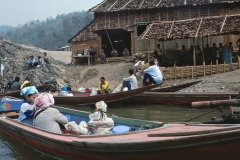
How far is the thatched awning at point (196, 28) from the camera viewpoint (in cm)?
1833

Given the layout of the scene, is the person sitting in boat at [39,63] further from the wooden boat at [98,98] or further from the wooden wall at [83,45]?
the wooden boat at [98,98]

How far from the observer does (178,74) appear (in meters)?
19.3

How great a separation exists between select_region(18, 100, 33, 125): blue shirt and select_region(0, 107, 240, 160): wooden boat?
0.99 meters

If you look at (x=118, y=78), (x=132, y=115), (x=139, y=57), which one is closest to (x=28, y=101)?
(x=132, y=115)

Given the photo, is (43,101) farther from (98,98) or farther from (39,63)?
(39,63)

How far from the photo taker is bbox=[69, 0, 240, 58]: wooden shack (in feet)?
79.4

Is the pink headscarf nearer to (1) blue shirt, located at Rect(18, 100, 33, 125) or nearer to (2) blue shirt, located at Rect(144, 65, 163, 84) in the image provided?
(1) blue shirt, located at Rect(18, 100, 33, 125)

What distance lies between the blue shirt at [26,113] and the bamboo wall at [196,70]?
1153 centimetres

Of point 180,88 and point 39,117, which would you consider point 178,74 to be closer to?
point 180,88

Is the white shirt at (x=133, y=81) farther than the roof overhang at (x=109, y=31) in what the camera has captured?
No

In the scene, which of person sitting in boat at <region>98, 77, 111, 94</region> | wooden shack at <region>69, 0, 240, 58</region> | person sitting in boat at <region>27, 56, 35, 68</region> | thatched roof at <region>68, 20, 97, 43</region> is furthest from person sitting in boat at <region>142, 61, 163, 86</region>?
thatched roof at <region>68, 20, 97, 43</region>

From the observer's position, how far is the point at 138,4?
27031mm

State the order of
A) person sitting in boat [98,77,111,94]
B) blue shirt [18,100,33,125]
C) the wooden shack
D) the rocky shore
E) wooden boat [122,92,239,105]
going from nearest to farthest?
blue shirt [18,100,33,125]
wooden boat [122,92,239,105]
person sitting in boat [98,77,111,94]
the rocky shore
the wooden shack

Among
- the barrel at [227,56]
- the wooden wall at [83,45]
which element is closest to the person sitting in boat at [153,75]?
the barrel at [227,56]
